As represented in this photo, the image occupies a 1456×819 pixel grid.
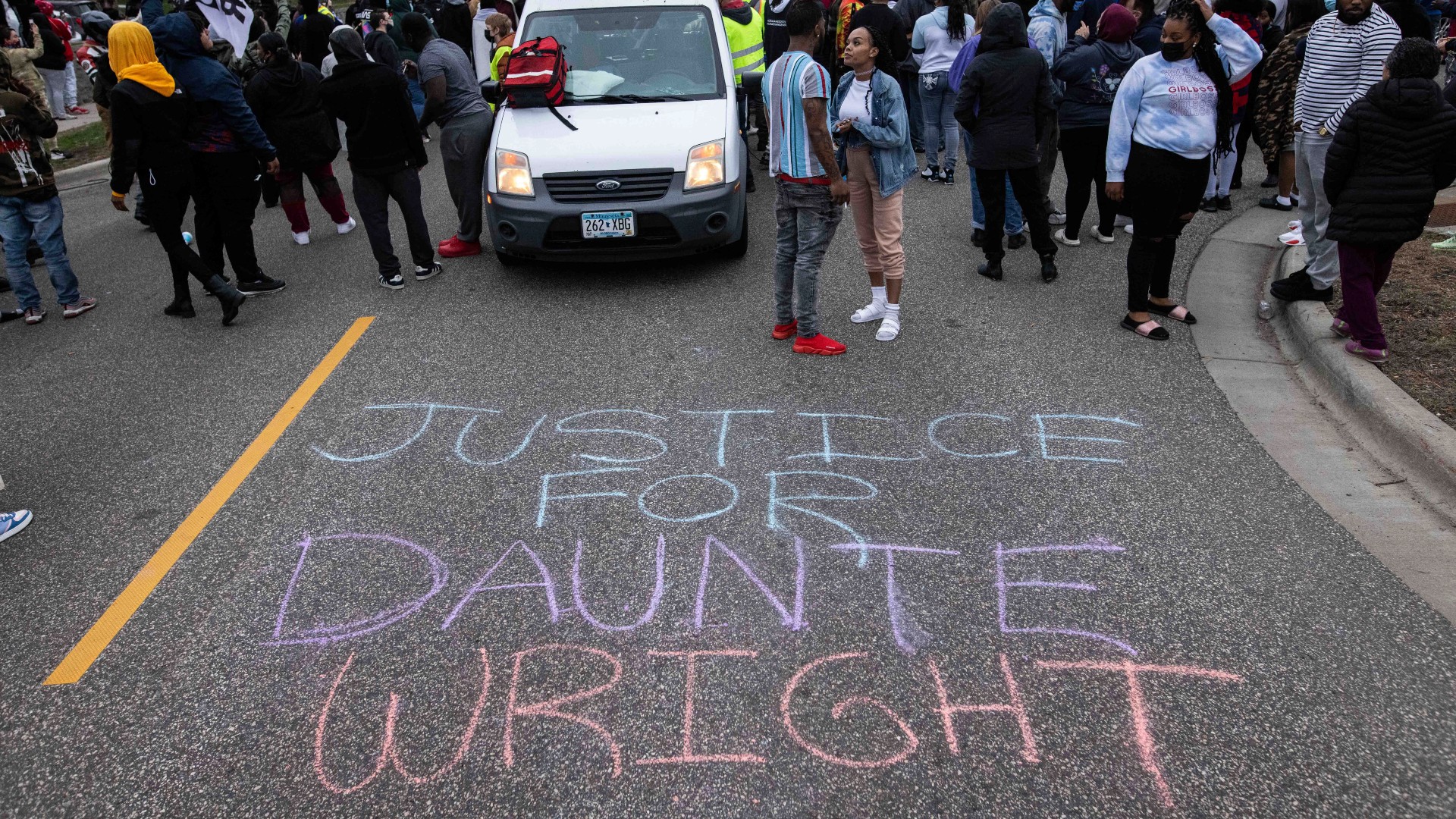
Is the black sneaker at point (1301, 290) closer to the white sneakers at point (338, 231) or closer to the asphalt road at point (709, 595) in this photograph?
the asphalt road at point (709, 595)

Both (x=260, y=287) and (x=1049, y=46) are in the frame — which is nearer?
(x=260, y=287)

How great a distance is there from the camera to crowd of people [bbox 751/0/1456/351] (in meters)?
4.64

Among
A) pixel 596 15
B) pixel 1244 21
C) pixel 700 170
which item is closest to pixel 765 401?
pixel 700 170

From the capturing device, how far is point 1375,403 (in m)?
4.31

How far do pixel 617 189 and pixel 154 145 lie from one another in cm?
300

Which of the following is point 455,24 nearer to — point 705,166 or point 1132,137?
point 705,166

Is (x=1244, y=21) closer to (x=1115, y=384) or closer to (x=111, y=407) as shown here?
(x=1115, y=384)

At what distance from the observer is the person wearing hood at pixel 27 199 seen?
6137 mm

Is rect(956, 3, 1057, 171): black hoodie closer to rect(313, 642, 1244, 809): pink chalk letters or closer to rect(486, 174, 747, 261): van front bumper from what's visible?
rect(486, 174, 747, 261): van front bumper

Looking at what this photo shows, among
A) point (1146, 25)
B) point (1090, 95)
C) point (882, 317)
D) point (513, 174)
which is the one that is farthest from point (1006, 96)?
point (513, 174)

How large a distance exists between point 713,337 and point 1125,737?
3561 millimetres

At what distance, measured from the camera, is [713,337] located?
Result: 568 cm

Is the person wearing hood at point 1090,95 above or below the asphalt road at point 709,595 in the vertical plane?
above

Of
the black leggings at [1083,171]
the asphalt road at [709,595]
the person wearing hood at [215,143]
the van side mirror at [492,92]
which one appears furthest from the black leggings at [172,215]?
the black leggings at [1083,171]
